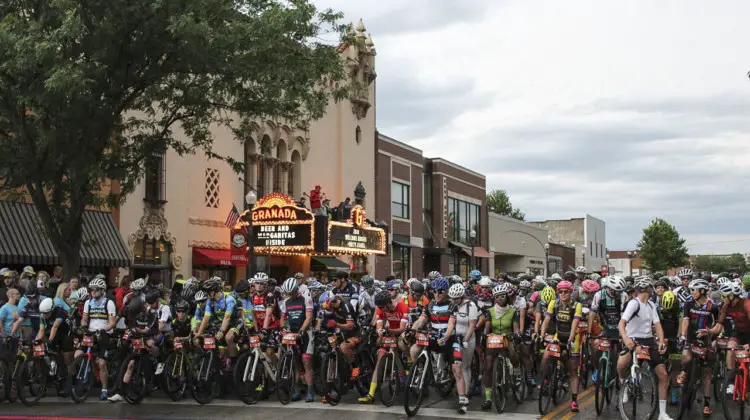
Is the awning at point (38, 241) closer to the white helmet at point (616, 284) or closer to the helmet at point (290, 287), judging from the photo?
the helmet at point (290, 287)

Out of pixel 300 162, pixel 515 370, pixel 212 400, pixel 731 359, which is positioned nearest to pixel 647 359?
pixel 731 359

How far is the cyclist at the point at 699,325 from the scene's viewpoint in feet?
41.8

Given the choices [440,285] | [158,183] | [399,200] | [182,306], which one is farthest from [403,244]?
[440,285]

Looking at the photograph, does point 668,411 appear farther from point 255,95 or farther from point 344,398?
point 255,95

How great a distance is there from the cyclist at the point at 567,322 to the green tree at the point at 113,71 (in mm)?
8554

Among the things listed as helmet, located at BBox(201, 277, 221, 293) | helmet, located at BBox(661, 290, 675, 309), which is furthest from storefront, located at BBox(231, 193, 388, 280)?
helmet, located at BBox(661, 290, 675, 309)

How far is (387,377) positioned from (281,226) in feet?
60.5

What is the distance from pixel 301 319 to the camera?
14367 mm

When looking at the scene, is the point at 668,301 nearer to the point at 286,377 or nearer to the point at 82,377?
the point at 286,377

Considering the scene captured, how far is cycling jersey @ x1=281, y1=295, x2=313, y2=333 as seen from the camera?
47.1 feet

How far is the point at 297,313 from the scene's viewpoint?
567 inches

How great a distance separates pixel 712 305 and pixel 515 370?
3235 millimetres

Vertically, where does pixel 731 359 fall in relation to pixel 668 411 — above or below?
above

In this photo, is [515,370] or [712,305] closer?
[712,305]
